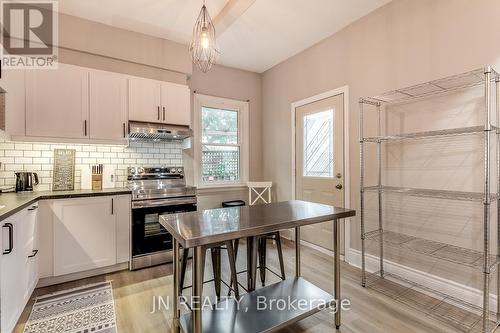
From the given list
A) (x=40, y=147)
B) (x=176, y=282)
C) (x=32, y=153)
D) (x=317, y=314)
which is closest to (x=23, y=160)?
(x=32, y=153)

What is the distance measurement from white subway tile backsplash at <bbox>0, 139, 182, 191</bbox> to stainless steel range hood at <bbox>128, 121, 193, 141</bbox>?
24cm

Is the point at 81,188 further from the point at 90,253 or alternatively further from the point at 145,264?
the point at 145,264

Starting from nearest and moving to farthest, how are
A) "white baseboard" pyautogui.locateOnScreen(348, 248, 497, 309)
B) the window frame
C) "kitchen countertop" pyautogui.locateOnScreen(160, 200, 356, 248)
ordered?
"kitchen countertop" pyautogui.locateOnScreen(160, 200, 356, 248)
"white baseboard" pyautogui.locateOnScreen(348, 248, 497, 309)
the window frame

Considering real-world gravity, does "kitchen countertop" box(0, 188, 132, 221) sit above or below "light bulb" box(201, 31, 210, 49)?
below

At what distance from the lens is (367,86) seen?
2996mm

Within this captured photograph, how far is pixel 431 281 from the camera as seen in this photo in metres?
2.42

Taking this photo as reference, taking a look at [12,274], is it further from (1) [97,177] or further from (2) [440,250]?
(2) [440,250]

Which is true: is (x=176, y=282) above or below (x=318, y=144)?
below

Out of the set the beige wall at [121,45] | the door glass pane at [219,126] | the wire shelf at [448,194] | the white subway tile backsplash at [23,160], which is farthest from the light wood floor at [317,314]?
the beige wall at [121,45]

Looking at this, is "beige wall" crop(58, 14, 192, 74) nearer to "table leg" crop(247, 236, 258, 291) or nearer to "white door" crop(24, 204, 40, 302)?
"white door" crop(24, 204, 40, 302)

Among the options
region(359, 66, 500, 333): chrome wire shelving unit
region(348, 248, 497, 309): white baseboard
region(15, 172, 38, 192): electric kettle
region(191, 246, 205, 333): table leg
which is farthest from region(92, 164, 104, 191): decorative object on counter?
region(348, 248, 497, 309): white baseboard

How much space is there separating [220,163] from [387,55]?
2.86 meters

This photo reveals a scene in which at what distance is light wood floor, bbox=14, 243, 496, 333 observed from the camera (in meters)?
1.95

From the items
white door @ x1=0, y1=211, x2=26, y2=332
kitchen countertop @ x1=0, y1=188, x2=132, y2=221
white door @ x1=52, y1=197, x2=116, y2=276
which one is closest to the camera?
white door @ x1=0, y1=211, x2=26, y2=332
